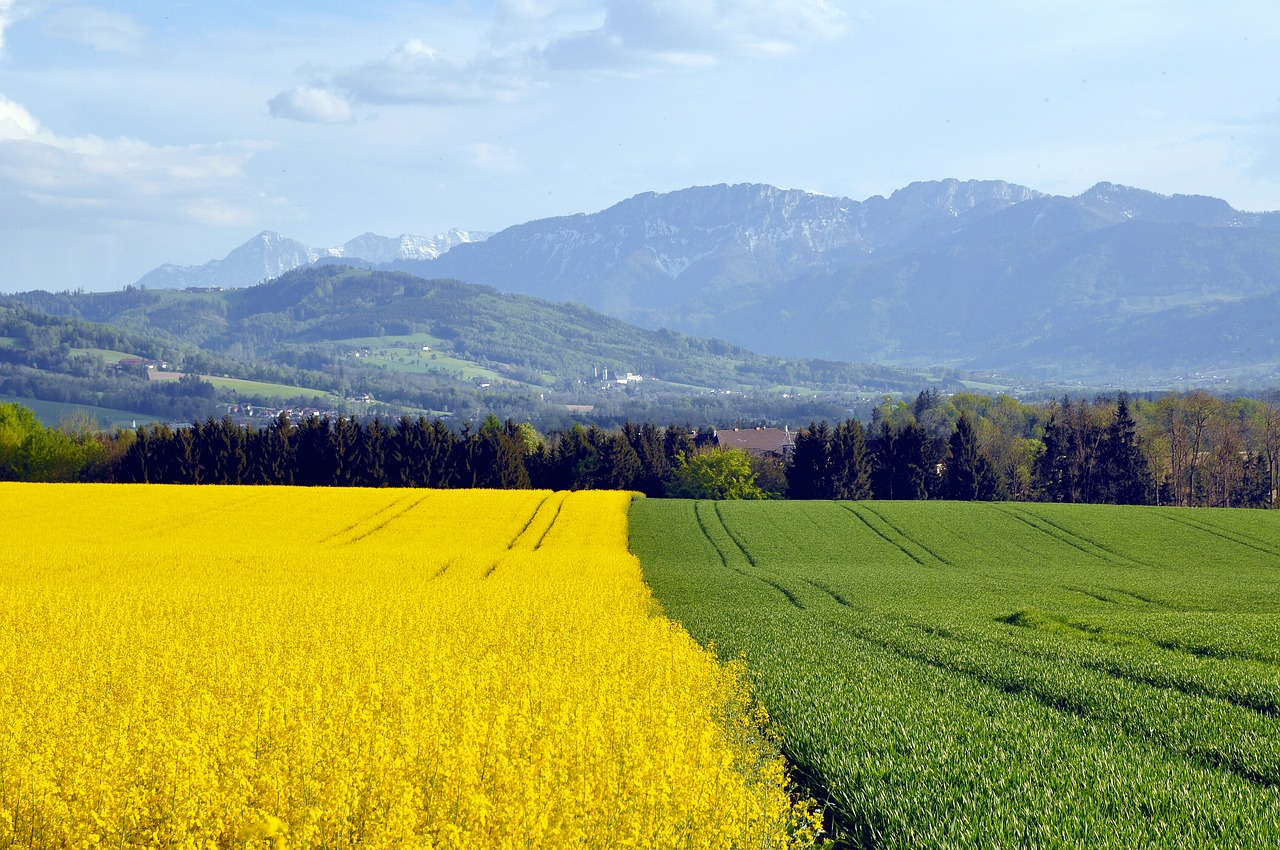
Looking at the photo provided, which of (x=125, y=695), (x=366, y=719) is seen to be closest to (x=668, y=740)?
(x=366, y=719)

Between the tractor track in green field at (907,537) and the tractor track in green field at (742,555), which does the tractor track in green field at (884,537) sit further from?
the tractor track in green field at (742,555)

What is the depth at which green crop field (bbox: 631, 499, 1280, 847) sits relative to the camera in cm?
924

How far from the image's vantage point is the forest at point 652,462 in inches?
3433

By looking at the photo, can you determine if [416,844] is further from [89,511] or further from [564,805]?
[89,511]

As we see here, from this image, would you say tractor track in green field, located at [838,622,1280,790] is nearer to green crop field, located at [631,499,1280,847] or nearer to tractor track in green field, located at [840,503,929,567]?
green crop field, located at [631,499,1280,847]

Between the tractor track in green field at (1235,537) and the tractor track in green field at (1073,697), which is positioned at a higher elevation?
the tractor track in green field at (1073,697)

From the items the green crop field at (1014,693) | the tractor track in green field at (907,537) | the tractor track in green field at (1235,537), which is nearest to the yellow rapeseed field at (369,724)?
the green crop field at (1014,693)

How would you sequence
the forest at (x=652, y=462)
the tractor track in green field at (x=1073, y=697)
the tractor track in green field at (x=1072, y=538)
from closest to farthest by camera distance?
the tractor track in green field at (x=1073, y=697) < the tractor track in green field at (x=1072, y=538) < the forest at (x=652, y=462)

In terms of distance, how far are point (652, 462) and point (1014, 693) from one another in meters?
82.6

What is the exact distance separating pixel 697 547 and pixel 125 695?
132 ft

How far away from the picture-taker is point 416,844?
24.1ft

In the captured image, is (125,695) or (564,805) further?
(125,695)

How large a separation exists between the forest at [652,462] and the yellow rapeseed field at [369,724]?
61.0m

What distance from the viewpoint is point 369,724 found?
32.6ft
